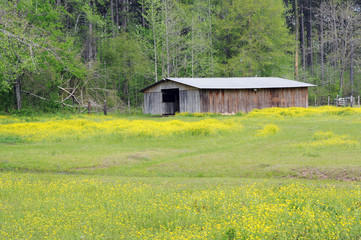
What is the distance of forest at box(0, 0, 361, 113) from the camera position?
155 ft

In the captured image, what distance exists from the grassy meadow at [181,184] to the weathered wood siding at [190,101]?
760 inches

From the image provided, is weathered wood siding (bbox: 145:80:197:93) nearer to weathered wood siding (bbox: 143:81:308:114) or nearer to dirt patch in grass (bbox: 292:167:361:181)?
weathered wood siding (bbox: 143:81:308:114)

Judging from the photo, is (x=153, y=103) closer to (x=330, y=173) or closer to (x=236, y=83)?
(x=236, y=83)

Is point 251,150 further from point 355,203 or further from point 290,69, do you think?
point 290,69

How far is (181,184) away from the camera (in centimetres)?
1264

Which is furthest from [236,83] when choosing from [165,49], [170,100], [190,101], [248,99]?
[165,49]

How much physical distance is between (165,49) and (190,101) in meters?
14.9

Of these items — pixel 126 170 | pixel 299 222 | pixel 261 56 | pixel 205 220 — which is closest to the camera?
pixel 299 222

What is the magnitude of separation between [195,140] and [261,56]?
45.5 meters

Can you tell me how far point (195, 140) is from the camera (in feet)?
74.5

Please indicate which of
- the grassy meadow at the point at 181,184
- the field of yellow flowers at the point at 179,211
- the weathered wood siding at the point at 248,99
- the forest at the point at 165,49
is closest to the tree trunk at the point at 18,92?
the forest at the point at 165,49

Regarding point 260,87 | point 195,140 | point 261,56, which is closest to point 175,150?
point 195,140

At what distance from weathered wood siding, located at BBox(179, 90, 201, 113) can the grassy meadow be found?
1932 cm

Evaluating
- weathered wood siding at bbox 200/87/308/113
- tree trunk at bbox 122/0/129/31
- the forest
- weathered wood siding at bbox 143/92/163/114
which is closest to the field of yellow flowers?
weathered wood siding at bbox 200/87/308/113
